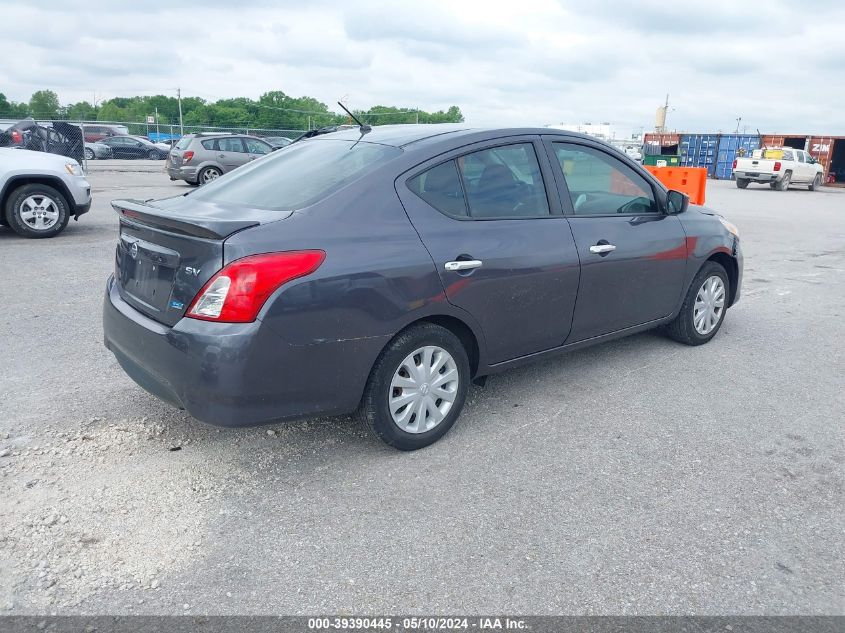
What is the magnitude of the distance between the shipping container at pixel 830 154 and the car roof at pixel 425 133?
3675 centimetres

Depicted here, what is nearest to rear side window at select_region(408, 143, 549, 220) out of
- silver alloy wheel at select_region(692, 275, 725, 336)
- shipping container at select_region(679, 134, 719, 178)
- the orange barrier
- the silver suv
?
silver alloy wheel at select_region(692, 275, 725, 336)

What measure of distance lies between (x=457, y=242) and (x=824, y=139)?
38355mm

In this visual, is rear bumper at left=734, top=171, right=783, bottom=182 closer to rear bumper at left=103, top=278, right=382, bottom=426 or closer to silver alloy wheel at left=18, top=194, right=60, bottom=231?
silver alloy wheel at left=18, top=194, right=60, bottom=231

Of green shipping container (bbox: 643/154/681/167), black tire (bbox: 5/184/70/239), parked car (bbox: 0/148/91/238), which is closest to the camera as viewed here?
parked car (bbox: 0/148/91/238)

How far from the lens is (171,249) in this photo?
3.22m

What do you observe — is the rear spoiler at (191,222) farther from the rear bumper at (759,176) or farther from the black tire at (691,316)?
the rear bumper at (759,176)

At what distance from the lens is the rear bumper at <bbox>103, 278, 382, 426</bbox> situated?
2.97 metres

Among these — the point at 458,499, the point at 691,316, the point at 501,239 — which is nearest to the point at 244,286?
the point at 458,499

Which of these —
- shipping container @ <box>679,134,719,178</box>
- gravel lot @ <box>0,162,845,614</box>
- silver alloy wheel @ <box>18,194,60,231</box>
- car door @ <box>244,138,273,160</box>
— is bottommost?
gravel lot @ <box>0,162,845,614</box>

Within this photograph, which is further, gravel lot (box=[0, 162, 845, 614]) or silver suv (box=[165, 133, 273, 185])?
silver suv (box=[165, 133, 273, 185])

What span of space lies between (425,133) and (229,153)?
15.9 meters

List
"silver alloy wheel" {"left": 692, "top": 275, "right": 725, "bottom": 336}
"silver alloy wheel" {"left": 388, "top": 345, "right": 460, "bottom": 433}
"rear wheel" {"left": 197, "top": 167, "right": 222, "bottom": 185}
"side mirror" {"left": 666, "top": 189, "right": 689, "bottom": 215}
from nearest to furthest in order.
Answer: "silver alloy wheel" {"left": 388, "top": 345, "right": 460, "bottom": 433} → "side mirror" {"left": 666, "top": 189, "right": 689, "bottom": 215} → "silver alloy wheel" {"left": 692, "top": 275, "right": 725, "bottom": 336} → "rear wheel" {"left": 197, "top": 167, "right": 222, "bottom": 185}

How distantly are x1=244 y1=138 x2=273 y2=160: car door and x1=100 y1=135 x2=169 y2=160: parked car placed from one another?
1902cm

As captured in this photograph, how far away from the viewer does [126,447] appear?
11.8 feet
